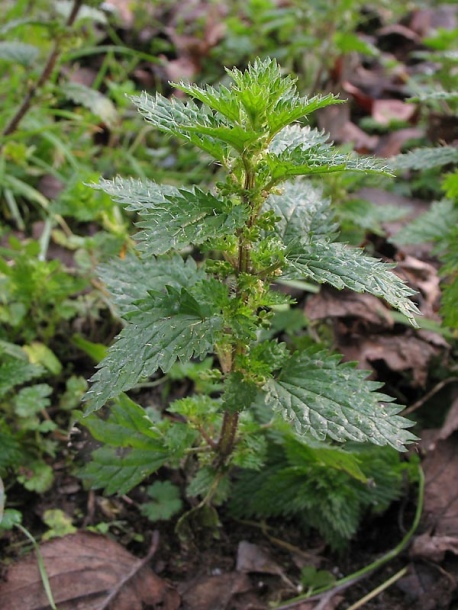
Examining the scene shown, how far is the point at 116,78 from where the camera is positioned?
350 centimetres

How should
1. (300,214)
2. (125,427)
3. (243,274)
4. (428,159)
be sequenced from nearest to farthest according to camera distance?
(243,274) < (300,214) < (125,427) < (428,159)

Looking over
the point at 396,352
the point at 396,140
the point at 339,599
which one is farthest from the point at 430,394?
the point at 396,140

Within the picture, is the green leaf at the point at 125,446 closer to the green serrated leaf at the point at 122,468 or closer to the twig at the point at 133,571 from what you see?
the green serrated leaf at the point at 122,468

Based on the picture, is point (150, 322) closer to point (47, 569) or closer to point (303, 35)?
point (47, 569)

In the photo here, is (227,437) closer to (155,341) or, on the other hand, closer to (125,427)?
(125,427)

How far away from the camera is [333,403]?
1344mm

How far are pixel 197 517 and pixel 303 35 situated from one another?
3.09 m

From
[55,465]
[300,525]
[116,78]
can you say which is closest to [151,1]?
[116,78]

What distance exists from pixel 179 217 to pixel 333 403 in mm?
519

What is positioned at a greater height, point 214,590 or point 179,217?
point 179,217

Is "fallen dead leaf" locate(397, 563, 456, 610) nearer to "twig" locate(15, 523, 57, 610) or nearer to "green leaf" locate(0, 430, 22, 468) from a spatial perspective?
"twig" locate(15, 523, 57, 610)

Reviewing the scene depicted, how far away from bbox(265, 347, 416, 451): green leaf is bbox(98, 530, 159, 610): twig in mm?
681

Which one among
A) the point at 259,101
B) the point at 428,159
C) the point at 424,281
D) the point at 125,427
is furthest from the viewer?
the point at 424,281

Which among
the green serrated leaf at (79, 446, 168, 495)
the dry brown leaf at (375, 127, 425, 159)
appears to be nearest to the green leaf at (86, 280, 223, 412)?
the green serrated leaf at (79, 446, 168, 495)
